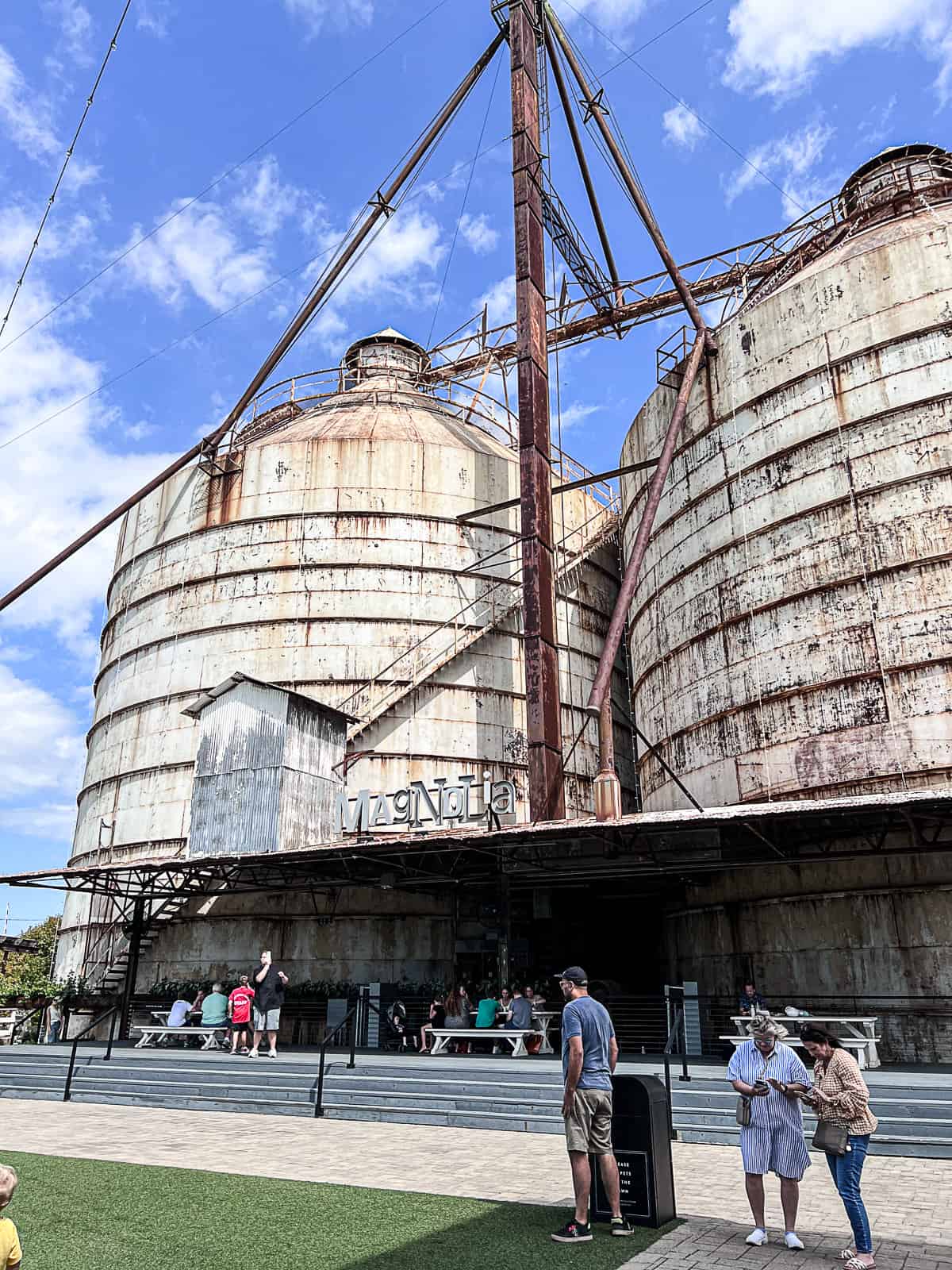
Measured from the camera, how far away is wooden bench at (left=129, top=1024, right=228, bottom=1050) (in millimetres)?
18172

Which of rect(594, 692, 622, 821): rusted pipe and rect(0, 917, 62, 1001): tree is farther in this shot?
rect(0, 917, 62, 1001): tree

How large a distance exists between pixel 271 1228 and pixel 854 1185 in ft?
12.3

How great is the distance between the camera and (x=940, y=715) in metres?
17.1

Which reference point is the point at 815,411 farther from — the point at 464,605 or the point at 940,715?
the point at 464,605

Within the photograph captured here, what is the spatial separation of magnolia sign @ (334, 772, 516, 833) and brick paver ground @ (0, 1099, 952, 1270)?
26.9ft

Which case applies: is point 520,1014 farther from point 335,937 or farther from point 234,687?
point 234,687

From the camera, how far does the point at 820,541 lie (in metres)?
19.5

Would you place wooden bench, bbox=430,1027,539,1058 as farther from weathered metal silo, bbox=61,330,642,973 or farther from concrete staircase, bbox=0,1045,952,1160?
weathered metal silo, bbox=61,330,642,973

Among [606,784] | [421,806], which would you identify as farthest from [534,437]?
[606,784]

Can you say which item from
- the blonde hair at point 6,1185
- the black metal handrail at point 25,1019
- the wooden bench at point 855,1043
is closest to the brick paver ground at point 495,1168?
the wooden bench at point 855,1043

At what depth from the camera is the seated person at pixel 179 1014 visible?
20953mm

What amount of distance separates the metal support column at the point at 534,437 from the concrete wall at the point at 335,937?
554cm

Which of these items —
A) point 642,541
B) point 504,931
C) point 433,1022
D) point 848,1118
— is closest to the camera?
point 848,1118

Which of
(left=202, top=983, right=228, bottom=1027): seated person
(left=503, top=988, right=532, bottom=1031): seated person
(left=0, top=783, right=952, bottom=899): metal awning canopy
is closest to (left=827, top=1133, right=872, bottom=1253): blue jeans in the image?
(left=0, top=783, right=952, bottom=899): metal awning canopy
